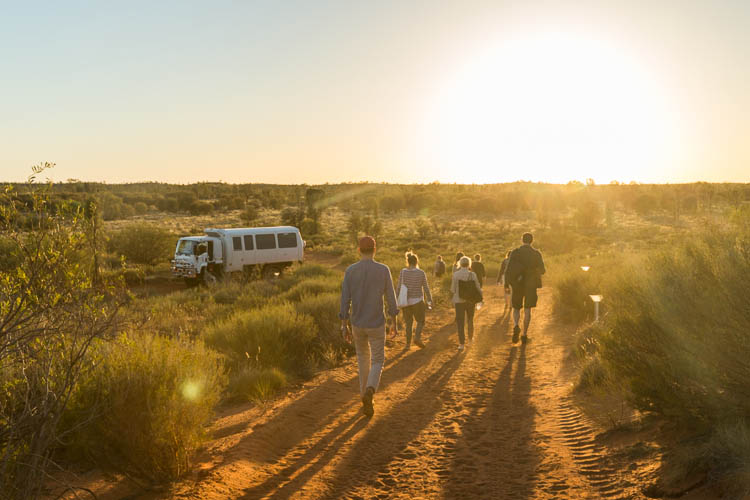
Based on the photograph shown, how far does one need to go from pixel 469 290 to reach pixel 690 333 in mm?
5351

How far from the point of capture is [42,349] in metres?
3.56

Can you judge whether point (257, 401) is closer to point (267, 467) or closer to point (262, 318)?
point (267, 467)

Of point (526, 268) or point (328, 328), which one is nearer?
point (526, 268)

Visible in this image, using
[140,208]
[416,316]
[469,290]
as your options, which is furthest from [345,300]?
[140,208]

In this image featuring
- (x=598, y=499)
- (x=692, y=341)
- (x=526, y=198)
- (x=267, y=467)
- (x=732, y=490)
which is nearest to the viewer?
(x=732, y=490)

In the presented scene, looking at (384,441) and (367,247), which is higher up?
(367,247)

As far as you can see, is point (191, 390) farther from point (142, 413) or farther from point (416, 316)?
point (416, 316)

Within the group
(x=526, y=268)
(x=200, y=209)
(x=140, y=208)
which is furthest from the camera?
(x=200, y=209)

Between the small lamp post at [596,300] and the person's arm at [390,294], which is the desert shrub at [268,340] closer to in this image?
the person's arm at [390,294]

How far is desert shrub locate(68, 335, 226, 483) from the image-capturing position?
14.0ft

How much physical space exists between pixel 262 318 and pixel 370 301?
4.12 m

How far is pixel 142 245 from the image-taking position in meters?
30.7

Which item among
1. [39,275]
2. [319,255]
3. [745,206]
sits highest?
[745,206]

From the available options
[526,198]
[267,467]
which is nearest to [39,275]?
[267,467]
